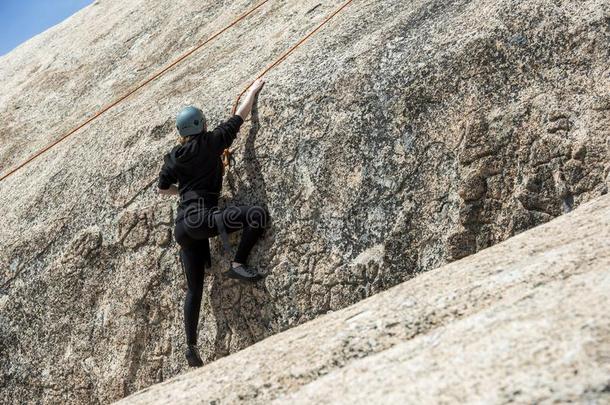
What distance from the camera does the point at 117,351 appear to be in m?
8.34

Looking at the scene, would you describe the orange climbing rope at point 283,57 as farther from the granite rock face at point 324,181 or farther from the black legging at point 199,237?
the black legging at point 199,237

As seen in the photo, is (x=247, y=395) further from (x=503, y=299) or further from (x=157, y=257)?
(x=157, y=257)

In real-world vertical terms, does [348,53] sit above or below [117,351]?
above

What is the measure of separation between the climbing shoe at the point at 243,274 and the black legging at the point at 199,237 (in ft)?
0.33

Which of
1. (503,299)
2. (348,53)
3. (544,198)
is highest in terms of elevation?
(348,53)

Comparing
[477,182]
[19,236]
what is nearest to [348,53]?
[477,182]

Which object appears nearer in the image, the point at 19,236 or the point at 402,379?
the point at 402,379

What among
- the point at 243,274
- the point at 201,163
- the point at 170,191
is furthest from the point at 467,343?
the point at 170,191

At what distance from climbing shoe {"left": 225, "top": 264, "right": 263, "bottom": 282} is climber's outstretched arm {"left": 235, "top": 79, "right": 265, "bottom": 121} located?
70.0 inches

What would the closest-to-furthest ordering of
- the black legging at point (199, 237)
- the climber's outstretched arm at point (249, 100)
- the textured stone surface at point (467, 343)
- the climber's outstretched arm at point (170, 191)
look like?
the textured stone surface at point (467, 343), the black legging at point (199, 237), the climber's outstretched arm at point (170, 191), the climber's outstretched arm at point (249, 100)

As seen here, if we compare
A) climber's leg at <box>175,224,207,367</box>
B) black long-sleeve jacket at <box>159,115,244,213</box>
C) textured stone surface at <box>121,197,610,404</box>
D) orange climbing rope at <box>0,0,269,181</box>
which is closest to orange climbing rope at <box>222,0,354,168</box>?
black long-sleeve jacket at <box>159,115,244,213</box>

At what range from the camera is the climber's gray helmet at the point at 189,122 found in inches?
311

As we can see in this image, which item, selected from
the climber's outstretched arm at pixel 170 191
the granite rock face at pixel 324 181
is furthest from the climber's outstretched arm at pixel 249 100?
the climber's outstretched arm at pixel 170 191

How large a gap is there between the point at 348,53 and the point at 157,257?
3.26m
